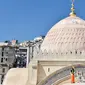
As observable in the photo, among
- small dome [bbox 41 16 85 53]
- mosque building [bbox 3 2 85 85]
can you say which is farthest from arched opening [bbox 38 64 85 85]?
small dome [bbox 41 16 85 53]

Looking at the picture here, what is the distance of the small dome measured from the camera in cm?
2290

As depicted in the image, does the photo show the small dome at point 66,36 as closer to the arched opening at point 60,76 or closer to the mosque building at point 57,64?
the mosque building at point 57,64

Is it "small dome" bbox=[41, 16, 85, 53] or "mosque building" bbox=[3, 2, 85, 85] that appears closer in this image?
"mosque building" bbox=[3, 2, 85, 85]

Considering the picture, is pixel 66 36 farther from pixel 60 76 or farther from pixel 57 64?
pixel 60 76

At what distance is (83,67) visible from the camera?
21.5m

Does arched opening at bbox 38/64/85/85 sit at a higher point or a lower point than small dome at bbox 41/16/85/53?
lower

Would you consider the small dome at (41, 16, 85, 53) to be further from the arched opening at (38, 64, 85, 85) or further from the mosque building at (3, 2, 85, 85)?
the arched opening at (38, 64, 85, 85)

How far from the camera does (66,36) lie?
23.6 metres

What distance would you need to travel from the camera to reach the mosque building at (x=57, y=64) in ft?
70.7

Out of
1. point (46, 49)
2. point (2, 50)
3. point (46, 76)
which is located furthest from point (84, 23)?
point (2, 50)

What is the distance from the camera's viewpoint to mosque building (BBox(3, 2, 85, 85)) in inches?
848

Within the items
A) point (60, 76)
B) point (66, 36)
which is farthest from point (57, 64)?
point (66, 36)

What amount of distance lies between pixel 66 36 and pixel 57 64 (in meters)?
2.74

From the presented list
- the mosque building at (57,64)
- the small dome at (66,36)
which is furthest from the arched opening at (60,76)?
the small dome at (66,36)
